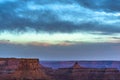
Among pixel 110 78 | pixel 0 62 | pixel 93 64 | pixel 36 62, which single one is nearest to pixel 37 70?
pixel 36 62

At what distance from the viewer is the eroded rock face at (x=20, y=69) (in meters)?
112

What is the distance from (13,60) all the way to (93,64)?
6694cm

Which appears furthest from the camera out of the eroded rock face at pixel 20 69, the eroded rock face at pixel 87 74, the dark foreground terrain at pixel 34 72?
the eroded rock face at pixel 87 74

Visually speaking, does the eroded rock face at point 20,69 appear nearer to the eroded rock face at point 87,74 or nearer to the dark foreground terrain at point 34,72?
the dark foreground terrain at point 34,72

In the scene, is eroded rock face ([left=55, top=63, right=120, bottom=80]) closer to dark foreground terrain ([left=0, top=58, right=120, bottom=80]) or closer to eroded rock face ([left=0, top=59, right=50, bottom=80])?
dark foreground terrain ([left=0, top=58, right=120, bottom=80])

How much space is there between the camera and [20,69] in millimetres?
117188

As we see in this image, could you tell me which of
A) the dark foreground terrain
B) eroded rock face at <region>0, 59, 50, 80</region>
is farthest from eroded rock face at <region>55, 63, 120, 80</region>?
eroded rock face at <region>0, 59, 50, 80</region>

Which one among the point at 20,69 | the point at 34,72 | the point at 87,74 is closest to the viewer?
the point at 20,69

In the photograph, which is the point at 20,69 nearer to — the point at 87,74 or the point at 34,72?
the point at 34,72

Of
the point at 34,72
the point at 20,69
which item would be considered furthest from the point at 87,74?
the point at 20,69

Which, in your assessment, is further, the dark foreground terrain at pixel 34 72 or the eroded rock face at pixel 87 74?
the eroded rock face at pixel 87 74

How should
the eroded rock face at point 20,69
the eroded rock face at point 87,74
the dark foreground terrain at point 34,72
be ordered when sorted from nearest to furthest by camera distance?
the eroded rock face at point 20,69, the dark foreground terrain at point 34,72, the eroded rock face at point 87,74

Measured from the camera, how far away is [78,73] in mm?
148375

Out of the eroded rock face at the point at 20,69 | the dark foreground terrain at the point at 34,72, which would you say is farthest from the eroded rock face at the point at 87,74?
the eroded rock face at the point at 20,69
